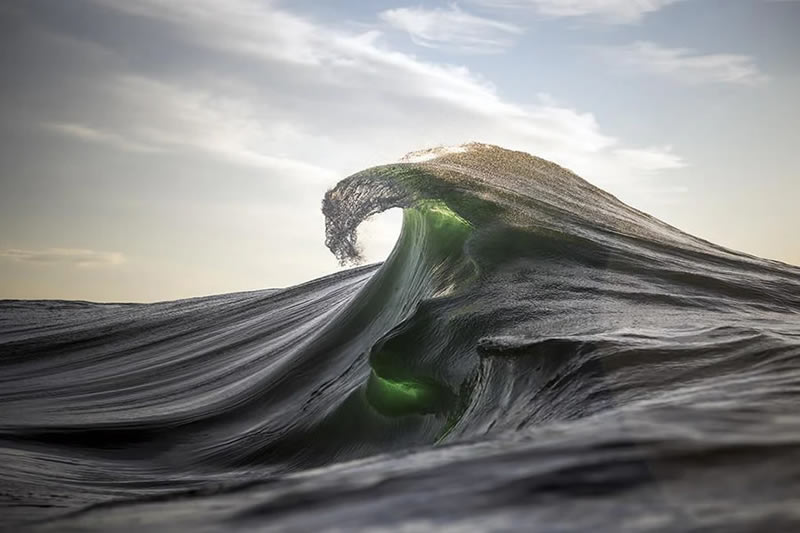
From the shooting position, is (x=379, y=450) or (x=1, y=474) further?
(x=379, y=450)

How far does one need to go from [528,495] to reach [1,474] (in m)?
2.28

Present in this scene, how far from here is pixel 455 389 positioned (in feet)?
8.91

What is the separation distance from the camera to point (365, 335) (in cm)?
420

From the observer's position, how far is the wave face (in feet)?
2.39

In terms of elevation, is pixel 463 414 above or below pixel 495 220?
below

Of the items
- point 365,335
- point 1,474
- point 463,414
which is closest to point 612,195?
point 365,335

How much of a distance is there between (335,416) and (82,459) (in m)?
1.08

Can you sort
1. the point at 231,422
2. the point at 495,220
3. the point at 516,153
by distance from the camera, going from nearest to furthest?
1. the point at 495,220
2. the point at 231,422
3. the point at 516,153

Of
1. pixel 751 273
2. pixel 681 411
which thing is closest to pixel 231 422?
pixel 751 273

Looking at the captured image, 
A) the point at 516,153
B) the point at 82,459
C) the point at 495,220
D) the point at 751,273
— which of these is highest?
the point at 516,153

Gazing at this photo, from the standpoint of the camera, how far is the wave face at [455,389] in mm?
727

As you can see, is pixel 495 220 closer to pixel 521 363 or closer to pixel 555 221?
pixel 555 221

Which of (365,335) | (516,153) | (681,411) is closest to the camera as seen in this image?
(681,411)

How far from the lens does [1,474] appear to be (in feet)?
8.29
